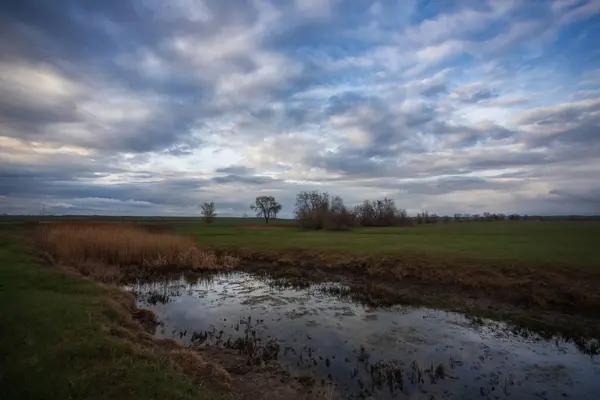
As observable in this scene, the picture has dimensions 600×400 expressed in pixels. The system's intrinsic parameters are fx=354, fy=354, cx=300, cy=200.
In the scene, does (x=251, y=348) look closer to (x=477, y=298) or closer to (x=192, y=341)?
(x=192, y=341)

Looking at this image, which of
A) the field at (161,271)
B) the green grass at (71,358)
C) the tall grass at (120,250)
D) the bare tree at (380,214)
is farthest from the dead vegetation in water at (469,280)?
the bare tree at (380,214)

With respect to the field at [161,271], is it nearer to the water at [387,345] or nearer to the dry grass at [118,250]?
the dry grass at [118,250]

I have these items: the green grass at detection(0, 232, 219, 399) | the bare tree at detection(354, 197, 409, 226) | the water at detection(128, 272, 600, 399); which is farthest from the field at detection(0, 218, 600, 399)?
the bare tree at detection(354, 197, 409, 226)

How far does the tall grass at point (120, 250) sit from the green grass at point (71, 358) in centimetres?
1625

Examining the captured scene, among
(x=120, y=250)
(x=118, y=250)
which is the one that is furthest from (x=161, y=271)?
(x=118, y=250)

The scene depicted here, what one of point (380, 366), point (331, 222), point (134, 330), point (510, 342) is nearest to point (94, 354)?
point (134, 330)

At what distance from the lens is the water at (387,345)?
9.10m

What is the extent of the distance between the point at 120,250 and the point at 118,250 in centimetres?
17

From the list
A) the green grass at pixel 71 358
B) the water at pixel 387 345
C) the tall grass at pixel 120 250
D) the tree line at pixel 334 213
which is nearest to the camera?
the green grass at pixel 71 358

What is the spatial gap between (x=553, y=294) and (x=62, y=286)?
22.3 metres

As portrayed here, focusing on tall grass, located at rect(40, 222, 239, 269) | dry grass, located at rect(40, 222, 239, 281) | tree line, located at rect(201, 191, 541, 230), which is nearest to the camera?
dry grass, located at rect(40, 222, 239, 281)

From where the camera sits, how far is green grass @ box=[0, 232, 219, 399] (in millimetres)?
6562

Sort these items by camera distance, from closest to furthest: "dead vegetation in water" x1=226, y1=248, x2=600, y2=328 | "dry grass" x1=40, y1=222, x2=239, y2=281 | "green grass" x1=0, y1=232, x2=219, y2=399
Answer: "green grass" x1=0, y1=232, x2=219, y2=399 < "dead vegetation in water" x1=226, y1=248, x2=600, y2=328 < "dry grass" x1=40, y1=222, x2=239, y2=281

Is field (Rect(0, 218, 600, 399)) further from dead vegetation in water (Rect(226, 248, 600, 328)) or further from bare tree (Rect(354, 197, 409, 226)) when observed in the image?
bare tree (Rect(354, 197, 409, 226))
